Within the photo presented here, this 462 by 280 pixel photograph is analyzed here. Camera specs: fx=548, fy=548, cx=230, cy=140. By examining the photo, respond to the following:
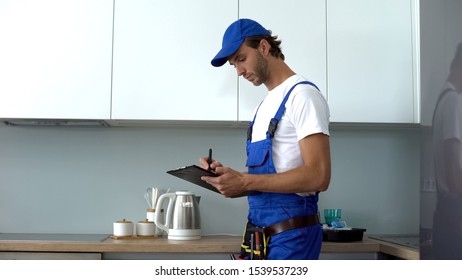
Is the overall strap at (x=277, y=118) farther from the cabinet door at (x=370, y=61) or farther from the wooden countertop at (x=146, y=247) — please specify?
the cabinet door at (x=370, y=61)

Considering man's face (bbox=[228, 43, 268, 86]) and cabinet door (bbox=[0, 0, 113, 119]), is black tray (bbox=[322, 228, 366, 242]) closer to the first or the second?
man's face (bbox=[228, 43, 268, 86])

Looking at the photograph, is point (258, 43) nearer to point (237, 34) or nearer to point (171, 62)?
point (237, 34)

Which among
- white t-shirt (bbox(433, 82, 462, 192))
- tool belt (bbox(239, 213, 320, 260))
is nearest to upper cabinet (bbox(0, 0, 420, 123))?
tool belt (bbox(239, 213, 320, 260))

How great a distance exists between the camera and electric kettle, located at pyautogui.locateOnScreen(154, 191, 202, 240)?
94.6 inches

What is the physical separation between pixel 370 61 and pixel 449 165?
3.76 ft

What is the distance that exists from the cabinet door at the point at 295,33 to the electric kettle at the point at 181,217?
58 cm

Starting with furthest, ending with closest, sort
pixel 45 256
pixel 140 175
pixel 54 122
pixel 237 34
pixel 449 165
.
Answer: pixel 140 175, pixel 54 122, pixel 45 256, pixel 237 34, pixel 449 165

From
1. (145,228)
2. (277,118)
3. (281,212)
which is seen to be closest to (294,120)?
(277,118)

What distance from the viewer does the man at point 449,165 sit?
55.3 inches

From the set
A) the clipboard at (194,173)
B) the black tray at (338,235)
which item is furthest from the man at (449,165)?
the black tray at (338,235)

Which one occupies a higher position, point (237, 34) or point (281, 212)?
point (237, 34)

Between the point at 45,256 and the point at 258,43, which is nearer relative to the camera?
the point at 258,43

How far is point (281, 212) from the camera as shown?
1.73 m
